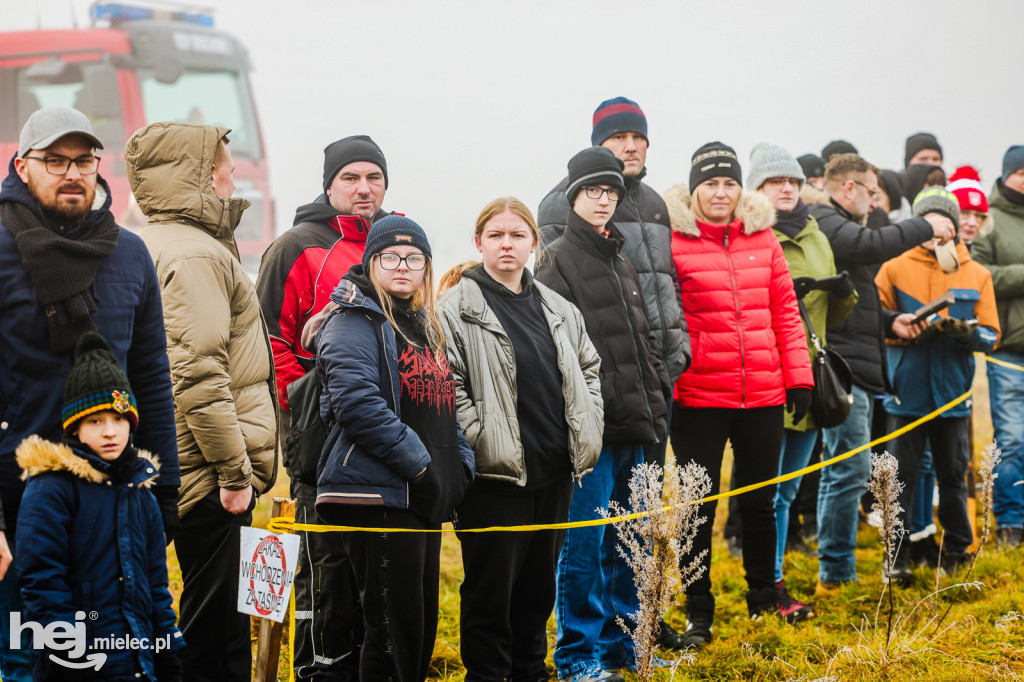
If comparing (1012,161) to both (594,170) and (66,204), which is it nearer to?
(594,170)

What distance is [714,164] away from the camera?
4.86 m

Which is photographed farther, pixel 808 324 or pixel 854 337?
pixel 854 337

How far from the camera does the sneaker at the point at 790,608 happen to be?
15.8 ft

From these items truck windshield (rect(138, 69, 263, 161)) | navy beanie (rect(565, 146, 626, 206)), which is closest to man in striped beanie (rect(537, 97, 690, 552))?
navy beanie (rect(565, 146, 626, 206))

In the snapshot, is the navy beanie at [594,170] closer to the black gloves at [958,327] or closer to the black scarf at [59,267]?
the black scarf at [59,267]

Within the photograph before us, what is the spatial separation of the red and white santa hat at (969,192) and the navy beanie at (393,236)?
14.5 ft

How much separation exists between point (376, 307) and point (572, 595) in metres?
1.67

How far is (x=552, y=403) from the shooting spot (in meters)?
3.82

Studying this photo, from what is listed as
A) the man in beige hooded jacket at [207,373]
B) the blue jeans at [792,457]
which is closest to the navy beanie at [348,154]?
the man in beige hooded jacket at [207,373]

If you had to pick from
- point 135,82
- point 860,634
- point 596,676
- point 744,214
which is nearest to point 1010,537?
point 860,634

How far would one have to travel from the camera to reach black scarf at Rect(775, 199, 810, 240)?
5359 mm

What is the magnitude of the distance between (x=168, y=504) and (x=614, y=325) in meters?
2.17

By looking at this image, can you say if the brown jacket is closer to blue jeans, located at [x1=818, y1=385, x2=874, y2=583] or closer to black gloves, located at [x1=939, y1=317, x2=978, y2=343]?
blue jeans, located at [x1=818, y1=385, x2=874, y2=583]

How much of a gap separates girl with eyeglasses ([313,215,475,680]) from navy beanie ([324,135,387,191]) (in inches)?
31.3
